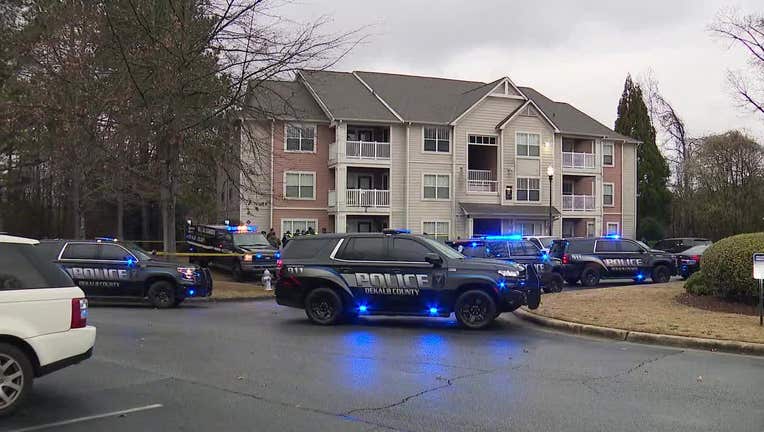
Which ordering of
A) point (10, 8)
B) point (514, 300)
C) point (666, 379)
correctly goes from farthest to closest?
point (10, 8) < point (514, 300) < point (666, 379)

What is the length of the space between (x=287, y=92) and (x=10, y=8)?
51.3ft

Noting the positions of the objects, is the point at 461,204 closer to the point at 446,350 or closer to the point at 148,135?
the point at 148,135

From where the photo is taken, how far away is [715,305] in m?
13.5

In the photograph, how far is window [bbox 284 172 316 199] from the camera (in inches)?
1469

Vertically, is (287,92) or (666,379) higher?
(287,92)

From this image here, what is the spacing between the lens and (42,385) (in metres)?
7.26

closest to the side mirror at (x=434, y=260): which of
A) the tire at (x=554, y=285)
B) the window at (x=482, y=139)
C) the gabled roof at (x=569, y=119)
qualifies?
the tire at (x=554, y=285)

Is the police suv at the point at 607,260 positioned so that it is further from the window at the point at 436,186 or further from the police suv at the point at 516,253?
the window at the point at 436,186

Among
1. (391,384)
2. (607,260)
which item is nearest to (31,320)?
(391,384)

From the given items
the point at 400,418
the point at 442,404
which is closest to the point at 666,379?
the point at 442,404

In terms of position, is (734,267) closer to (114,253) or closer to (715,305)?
(715,305)

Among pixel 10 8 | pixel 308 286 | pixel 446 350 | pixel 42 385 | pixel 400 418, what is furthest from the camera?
pixel 10 8

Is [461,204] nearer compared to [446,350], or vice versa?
[446,350]

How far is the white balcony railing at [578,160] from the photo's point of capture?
42031 millimetres
